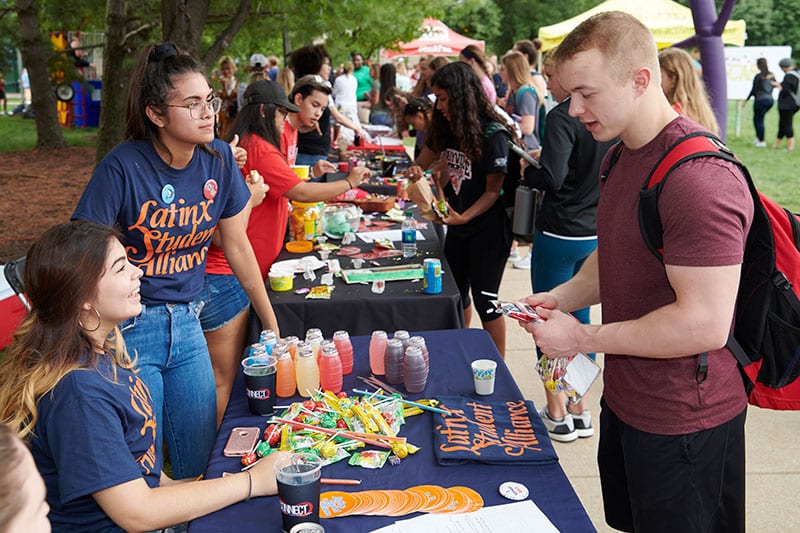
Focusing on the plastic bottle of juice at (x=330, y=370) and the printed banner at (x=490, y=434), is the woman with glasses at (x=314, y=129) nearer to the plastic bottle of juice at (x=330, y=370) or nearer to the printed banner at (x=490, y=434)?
the plastic bottle of juice at (x=330, y=370)

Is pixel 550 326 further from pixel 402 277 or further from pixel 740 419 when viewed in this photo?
pixel 402 277

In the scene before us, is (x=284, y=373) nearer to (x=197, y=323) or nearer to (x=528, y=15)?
(x=197, y=323)

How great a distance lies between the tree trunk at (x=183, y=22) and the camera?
18.6 feet

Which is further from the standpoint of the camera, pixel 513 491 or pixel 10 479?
pixel 513 491

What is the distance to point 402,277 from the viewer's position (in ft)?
12.0

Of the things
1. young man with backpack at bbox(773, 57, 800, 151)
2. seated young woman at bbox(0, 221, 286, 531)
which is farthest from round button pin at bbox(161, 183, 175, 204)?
young man with backpack at bbox(773, 57, 800, 151)

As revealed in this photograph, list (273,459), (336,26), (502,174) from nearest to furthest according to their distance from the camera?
1. (273,459)
2. (502,174)
3. (336,26)

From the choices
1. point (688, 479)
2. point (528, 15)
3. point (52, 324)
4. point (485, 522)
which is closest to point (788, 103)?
point (688, 479)

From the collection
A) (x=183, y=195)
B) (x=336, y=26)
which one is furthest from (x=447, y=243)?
(x=336, y=26)

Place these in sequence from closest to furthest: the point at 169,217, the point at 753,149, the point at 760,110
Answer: the point at 169,217, the point at 753,149, the point at 760,110

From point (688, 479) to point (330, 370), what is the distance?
1186mm

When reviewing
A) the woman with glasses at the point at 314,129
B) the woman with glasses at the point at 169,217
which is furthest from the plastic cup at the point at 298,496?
the woman with glasses at the point at 314,129

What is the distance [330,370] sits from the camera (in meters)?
2.43

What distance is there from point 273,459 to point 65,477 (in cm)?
52
